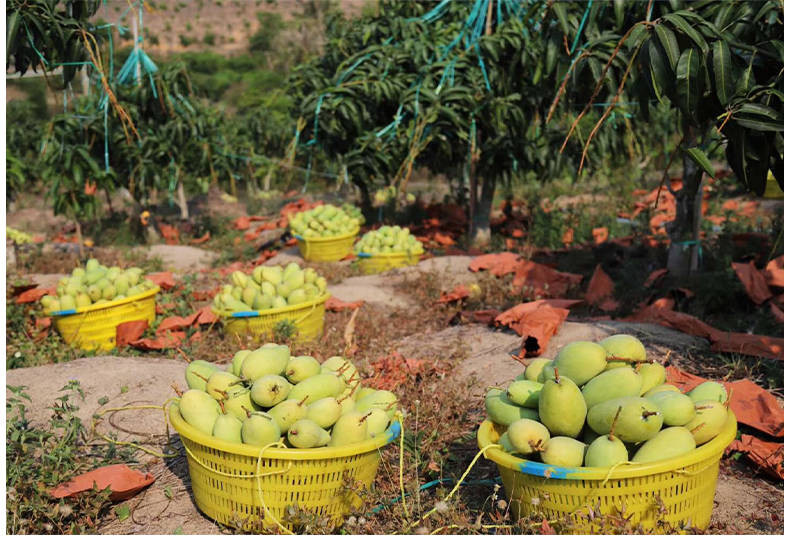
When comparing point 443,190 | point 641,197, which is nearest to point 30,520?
point 641,197

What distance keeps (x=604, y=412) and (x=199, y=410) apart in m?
1.31

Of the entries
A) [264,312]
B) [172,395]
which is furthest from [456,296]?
[172,395]

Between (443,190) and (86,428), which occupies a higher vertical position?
(86,428)

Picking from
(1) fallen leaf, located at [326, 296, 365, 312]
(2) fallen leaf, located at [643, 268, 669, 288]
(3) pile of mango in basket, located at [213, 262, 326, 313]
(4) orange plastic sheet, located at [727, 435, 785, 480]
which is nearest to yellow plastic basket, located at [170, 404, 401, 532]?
(4) orange plastic sheet, located at [727, 435, 785, 480]

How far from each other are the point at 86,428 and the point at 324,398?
1335 mm

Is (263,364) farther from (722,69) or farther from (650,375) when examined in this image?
(722,69)

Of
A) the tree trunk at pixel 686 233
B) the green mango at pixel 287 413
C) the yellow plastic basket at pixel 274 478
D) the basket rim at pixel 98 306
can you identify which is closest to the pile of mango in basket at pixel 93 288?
the basket rim at pixel 98 306

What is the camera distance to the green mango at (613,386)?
6.95ft

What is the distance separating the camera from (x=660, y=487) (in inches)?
78.0

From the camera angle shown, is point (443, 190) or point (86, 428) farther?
point (443, 190)

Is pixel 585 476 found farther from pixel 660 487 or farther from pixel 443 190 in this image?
pixel 443 190

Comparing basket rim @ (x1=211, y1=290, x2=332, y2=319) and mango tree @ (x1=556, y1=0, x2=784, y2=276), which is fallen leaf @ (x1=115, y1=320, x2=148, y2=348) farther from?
mango tree @ (x1=556, y1=0, x2=784, y2=276)

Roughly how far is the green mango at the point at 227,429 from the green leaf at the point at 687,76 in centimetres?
206

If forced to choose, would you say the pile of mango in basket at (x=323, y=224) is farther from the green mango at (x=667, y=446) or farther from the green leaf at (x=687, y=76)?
the green mango at (x=667, y=446)
